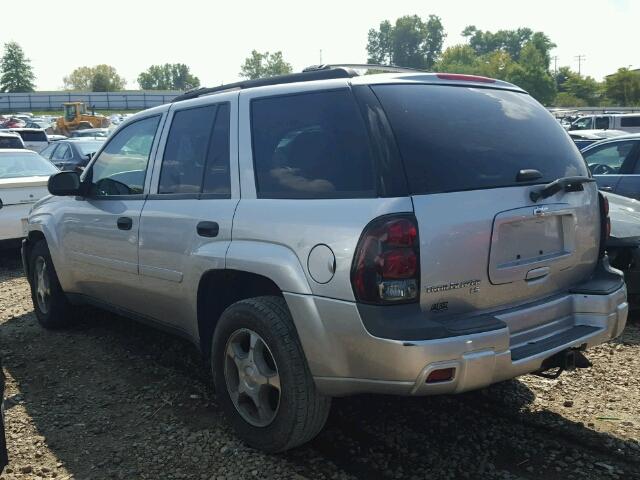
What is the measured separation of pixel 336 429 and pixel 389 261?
1404 mm

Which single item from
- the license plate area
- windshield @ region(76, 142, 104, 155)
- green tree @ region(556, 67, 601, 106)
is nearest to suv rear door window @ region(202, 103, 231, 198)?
the license plate area

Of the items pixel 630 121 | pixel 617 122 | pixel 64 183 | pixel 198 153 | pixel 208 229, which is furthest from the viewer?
pixel 617 122

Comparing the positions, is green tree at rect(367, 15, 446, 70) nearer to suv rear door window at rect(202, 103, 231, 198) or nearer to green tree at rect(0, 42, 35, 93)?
green tree at rect(0, 42, 35, 93)

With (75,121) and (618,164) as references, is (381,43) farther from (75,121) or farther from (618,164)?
(618,164)

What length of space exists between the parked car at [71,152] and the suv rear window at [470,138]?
12.0 meters

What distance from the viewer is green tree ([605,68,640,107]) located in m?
70.8

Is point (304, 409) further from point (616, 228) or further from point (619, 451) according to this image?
point (616, 228)

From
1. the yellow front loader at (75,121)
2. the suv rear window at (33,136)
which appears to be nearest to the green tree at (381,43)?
the yellow front loader at (75,121)

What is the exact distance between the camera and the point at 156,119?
4527 mm

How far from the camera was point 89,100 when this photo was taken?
84562mm

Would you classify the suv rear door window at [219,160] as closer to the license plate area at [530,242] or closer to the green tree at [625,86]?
the license plate area at [530,242]

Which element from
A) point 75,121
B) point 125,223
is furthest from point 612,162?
point 75,121

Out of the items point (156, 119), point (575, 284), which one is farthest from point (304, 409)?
point (156, 119)

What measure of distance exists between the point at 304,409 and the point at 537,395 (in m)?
1.75
